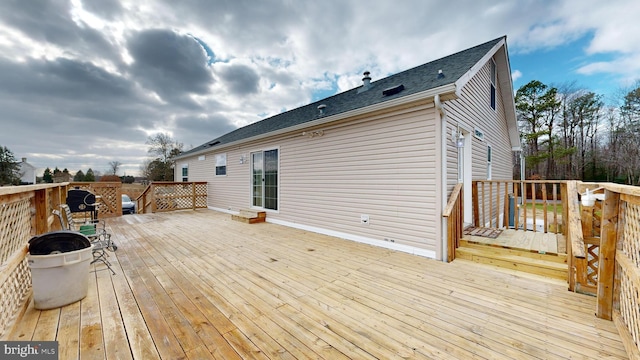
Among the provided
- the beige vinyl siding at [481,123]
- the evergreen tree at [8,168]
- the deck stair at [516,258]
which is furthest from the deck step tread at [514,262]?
the evergreen tree at [8,168]

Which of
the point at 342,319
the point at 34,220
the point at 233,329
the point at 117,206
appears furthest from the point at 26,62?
the point at 342,319

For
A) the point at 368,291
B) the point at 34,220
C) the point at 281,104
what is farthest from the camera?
the point at 281,104

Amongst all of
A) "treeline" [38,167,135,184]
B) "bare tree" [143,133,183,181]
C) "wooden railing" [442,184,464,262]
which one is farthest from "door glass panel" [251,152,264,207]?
"treeline" [38,167,135,184]

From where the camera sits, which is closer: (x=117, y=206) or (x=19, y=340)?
(x=19, y=340)

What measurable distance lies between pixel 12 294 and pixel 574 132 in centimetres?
2586

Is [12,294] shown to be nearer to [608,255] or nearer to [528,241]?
[608,255]

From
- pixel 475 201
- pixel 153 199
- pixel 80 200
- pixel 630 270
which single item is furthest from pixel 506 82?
pixel 153 199

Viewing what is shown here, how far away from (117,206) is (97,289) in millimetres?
A: 7351

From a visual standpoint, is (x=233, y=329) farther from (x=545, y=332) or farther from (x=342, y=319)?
(x=545, y=332)

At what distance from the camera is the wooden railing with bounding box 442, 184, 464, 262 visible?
3.64 metres

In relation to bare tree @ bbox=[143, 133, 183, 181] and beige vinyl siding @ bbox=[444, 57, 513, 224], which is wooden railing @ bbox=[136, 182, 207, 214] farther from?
bare tree @ bbox=[143, 133, 183, 181]

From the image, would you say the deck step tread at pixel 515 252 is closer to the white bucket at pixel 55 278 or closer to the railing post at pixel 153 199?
the white bucket at pixel 55 278

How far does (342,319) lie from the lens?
6.97ft

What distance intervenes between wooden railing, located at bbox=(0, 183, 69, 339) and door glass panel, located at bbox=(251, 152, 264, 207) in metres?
4.75
